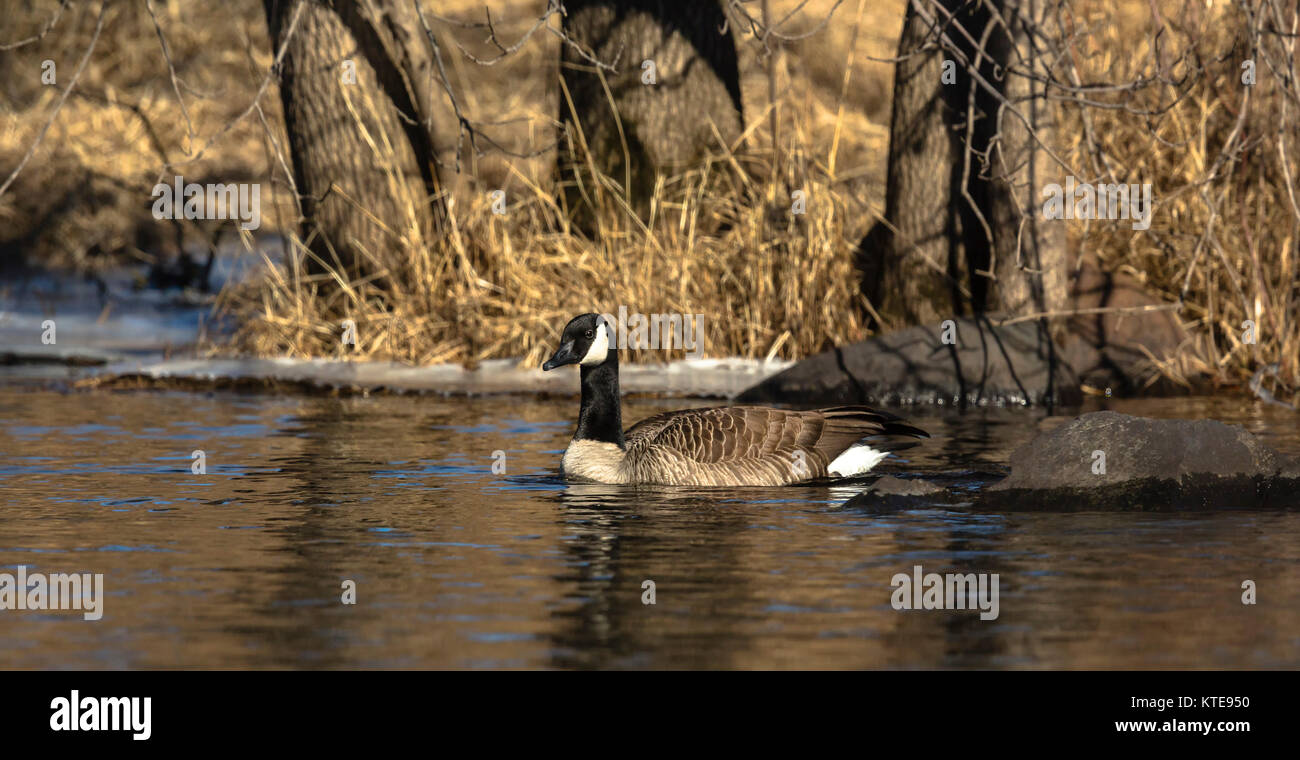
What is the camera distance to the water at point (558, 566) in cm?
689

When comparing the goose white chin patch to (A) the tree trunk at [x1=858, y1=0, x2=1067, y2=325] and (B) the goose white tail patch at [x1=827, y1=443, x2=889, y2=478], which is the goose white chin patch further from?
(A) the tree trunk at [x1=858, y1=0, x2=1067, y2=325]

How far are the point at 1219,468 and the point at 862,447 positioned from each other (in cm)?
218

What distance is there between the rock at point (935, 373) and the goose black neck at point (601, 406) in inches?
164

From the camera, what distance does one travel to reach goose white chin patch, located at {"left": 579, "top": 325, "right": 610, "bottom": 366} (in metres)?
11.8

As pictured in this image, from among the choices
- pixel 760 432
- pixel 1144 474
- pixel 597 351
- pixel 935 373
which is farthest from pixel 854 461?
pixel 935 373

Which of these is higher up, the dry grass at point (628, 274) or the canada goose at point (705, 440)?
the dry grass at point (628, 274)

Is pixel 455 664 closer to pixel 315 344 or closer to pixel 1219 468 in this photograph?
pixel 1219 468

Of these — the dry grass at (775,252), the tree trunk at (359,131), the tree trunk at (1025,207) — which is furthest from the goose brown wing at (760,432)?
the tree trunk at (359,131)

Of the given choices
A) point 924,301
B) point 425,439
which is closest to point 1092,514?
point 425,439

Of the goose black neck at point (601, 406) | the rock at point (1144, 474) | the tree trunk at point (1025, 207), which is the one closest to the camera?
the rock at point (1144, 474)

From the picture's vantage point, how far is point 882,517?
9977 millimetres

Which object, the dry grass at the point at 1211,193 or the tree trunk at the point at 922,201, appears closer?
A: the dry grass at the point at 1211,193

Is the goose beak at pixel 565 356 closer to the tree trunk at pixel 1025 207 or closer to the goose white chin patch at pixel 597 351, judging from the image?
the goose white chin patch at pixel 597 351

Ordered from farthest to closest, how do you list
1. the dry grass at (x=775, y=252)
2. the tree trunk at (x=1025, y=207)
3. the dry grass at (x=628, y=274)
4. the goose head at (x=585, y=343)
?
the dry grass at (x=628, y=274) → the dry grass at (x=775, y=252) → the tree trunk at (x=1025, y=207) → the goose head at (x=585, y=343)
